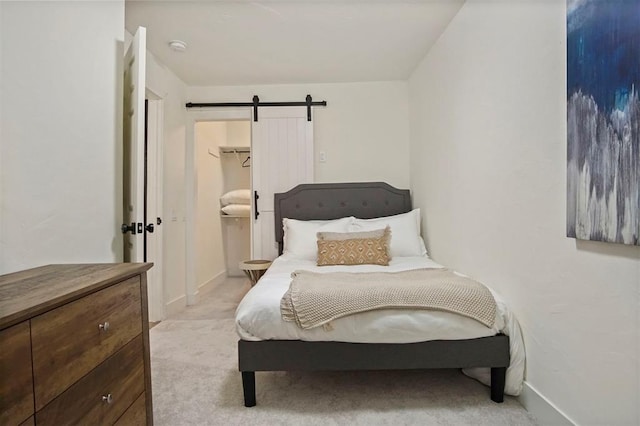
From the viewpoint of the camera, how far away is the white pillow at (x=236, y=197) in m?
5.03

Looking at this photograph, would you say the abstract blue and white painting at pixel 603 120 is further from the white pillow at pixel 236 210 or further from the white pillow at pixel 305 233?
the white pillow at pixel 236 210

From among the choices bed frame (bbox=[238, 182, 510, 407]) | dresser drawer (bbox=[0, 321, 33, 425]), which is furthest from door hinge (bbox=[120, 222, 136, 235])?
dresser drawer (bbox=[0, 321, 33, 425])

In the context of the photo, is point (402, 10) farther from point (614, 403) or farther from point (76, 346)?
point (76, 346)

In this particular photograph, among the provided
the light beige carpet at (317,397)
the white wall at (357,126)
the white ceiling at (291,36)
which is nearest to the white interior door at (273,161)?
the white wall at (357,126)

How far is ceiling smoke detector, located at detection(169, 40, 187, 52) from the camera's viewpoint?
2753 mm

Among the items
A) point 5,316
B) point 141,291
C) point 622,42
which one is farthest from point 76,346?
point 622,42

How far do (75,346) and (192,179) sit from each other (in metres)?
2.97

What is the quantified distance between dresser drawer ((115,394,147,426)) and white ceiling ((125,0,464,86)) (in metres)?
2.29

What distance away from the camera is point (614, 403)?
46.7 inches

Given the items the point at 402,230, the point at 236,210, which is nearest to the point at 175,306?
the point at 236,210

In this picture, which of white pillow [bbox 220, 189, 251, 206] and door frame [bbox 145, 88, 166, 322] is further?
white pillow [bbox 220, 189, 251, 206]

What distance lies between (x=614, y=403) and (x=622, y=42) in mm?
1214

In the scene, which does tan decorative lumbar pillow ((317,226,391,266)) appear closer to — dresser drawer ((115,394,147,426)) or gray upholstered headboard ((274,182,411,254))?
gray upholstered headboard ((274,182,411,254))

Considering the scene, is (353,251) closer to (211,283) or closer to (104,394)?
(104,394)
